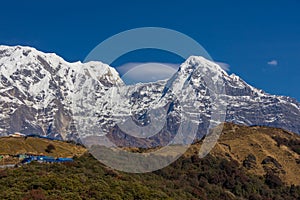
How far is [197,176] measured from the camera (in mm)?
142000

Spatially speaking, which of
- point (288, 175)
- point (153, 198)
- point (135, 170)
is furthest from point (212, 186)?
point (153, 198)

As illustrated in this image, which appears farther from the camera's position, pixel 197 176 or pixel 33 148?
pixel 33 148

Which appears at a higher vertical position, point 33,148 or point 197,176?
point 33,148

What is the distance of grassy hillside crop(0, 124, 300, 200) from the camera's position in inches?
3250

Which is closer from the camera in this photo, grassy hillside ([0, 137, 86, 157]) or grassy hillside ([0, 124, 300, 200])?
grassy hillside ([0, 124, 300, 200])

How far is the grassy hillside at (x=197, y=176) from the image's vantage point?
271 feet

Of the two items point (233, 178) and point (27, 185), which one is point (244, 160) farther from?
point (27, 185)

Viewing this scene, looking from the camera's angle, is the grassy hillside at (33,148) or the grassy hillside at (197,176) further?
the grassy hillside at (33,148)

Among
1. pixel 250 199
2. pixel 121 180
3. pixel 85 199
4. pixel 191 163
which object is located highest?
pixel 191 163

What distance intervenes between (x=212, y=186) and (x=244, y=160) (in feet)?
89.4

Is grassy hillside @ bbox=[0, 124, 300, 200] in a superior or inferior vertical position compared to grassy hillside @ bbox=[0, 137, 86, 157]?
inferior

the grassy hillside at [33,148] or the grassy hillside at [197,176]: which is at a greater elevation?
the grassy hillside at [33,148]

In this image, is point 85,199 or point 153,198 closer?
point 85,199

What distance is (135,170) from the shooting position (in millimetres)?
128750
